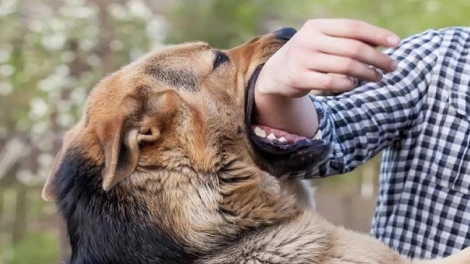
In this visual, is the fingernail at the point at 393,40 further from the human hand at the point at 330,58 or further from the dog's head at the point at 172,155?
the dog's head at the point at 172,155

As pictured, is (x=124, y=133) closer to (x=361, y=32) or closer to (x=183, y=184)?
(x=183, y=184)

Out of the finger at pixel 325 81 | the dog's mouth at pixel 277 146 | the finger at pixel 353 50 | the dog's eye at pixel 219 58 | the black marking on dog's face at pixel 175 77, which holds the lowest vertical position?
the dog's mouth at pixel 277 146

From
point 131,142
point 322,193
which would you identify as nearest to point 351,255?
point 131,142

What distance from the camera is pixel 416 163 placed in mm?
2270

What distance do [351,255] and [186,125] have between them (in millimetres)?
585

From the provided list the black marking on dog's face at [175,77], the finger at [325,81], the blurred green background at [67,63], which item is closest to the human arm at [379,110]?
the black marking on dog's face at [175,77]

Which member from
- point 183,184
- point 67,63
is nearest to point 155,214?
point 183,184

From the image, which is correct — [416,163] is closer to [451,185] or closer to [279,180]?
[451,185]

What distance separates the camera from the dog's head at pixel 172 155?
1863 mm

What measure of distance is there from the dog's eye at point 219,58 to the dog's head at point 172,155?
0.14 ft

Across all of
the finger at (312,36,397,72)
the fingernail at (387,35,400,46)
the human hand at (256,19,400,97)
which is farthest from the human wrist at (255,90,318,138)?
the fingernail at (387,35,400,46)

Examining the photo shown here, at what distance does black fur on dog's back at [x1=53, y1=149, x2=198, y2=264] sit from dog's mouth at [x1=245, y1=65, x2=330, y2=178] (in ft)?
1.31

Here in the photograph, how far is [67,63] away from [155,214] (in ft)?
10.0

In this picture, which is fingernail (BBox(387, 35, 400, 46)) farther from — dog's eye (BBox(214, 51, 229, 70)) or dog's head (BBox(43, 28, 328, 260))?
dog's eye (BBox(214, 51, 229, 70))
